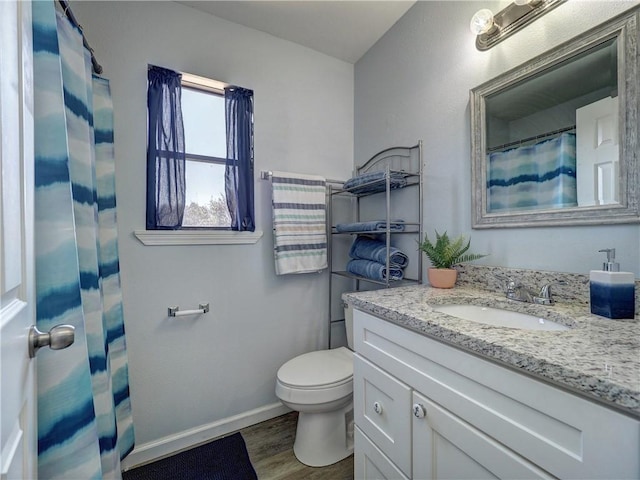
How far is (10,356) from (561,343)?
0.99m

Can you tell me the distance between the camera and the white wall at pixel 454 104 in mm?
903

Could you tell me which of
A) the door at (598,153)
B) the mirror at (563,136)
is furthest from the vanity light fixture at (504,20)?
the door at (598,153)

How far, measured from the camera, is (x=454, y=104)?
4.30ft

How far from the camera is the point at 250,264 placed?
5.47ft

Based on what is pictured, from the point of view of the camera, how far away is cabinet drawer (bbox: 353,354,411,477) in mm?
843

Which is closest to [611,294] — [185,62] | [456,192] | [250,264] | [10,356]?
[456,192]

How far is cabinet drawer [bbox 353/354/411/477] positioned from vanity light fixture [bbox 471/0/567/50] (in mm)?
1390

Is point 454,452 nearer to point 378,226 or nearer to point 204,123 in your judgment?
point 378,226

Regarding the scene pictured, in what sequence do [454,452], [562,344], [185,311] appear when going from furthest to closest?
[185,311] → [454,452] → [562,344]

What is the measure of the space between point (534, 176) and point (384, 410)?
1.02 m

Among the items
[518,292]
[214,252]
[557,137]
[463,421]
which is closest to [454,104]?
[557,137]

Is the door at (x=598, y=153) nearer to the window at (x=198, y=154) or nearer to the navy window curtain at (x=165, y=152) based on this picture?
the window at (x=198, y=154)

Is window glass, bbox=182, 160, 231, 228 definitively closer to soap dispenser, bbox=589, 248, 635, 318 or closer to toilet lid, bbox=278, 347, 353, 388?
toilet lid, bbox=278, 347, 353, 388

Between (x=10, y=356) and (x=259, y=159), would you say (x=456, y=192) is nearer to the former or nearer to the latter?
(x=259, y=159)
